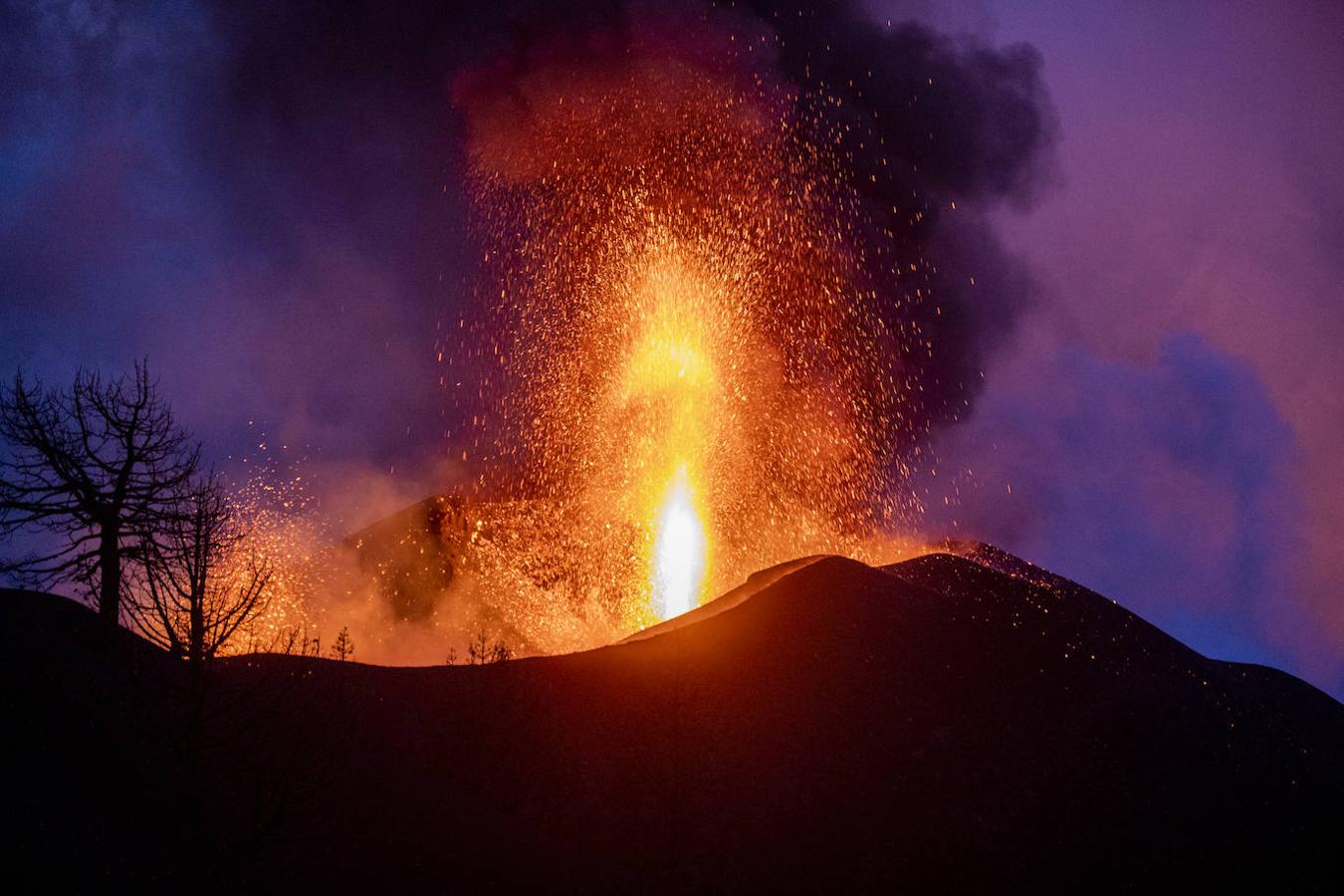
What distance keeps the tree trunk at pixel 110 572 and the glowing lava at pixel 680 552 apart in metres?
25.6

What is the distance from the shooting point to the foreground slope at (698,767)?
15930 mm

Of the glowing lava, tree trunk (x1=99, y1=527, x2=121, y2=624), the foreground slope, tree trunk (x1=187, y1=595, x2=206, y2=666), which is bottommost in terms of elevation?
the foreground slope

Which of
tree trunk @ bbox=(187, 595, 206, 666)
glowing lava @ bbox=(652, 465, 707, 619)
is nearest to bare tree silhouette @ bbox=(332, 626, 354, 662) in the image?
glowing lava @ bbox=(652, 465, 707, 619)

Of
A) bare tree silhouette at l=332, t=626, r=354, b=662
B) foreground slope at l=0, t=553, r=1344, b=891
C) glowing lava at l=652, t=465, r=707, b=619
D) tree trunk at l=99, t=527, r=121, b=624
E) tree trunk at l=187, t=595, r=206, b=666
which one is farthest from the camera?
glowing lava at l=652, t=465, r=707, b=619

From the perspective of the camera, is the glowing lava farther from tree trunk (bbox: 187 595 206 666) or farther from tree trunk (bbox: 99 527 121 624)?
tree trunk (bbox: 187 595 206 666)

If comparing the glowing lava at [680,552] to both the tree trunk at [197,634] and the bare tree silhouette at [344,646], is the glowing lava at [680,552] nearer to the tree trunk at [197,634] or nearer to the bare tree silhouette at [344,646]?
the bare tree silhouette at [344,646]

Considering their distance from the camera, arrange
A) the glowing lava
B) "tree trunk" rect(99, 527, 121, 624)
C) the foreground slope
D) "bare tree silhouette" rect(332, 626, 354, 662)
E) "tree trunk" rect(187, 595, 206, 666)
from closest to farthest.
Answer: "tree trunk" rect(187, 595, 206, 666), the foreground slope, "tree trunk" rect(99, 527, 121, 624), "bare tree silhouette" rect(332, 626, 354, 662), the glowing lava

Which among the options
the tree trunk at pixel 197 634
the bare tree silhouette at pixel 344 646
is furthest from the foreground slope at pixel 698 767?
the bare tree silhouette at pixel 344 646

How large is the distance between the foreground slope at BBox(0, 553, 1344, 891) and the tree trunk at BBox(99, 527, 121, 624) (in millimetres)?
2701

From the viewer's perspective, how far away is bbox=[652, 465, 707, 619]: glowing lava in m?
44.7

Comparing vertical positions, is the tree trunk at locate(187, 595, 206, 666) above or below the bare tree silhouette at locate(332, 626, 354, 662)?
below

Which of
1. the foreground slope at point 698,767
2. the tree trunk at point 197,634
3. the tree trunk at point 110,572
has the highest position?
the tree trunk at point 110,572

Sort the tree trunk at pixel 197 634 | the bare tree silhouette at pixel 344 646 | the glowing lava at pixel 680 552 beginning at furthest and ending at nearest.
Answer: the glowing lava at pixel 680 552
the bare tree silhouette at pixel 344 646
the tree trunk at pixel 197 634

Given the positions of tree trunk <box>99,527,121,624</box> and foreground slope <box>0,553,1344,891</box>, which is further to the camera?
tree trunk <box>99,527,121,624</box>
